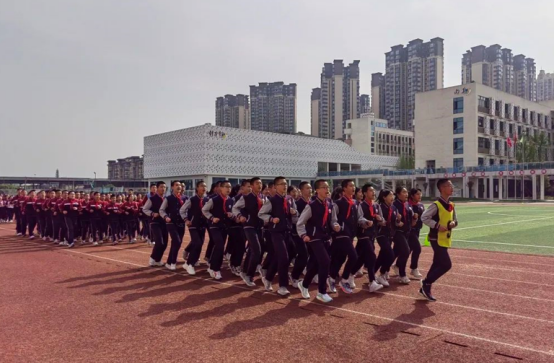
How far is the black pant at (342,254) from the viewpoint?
732cm

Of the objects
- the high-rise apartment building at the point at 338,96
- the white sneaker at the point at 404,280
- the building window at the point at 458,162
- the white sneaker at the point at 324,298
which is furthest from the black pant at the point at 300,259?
the high-rise apartment building at the point at 338,96

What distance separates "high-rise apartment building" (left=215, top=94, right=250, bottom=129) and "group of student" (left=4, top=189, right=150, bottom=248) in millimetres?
106135

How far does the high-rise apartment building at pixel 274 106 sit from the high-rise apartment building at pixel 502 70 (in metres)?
43.9

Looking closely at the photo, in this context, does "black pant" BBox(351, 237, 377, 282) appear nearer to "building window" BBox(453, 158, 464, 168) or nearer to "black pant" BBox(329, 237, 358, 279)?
"black pant" BBox(329, 237, 358, 279)

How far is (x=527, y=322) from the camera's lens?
573cm

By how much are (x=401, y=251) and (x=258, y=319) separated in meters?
3.56

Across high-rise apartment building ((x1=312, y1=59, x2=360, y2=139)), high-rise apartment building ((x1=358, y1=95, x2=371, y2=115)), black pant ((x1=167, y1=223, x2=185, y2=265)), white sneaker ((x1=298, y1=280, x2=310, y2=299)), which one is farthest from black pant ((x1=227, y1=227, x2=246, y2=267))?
high-rise apartment building ((x1=358, y1=95, x2=371, y2=115))

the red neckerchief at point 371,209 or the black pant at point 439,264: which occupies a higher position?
the red neckerchief at point 371,209

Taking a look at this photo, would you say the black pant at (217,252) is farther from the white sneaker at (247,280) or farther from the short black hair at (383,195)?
the short black hair at (383,195)

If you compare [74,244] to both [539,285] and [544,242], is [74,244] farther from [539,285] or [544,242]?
[544,242]

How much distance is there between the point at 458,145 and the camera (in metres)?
64.2

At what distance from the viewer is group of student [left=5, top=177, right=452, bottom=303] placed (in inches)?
273

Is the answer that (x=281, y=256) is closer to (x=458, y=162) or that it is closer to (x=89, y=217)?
(x=89, y=217)

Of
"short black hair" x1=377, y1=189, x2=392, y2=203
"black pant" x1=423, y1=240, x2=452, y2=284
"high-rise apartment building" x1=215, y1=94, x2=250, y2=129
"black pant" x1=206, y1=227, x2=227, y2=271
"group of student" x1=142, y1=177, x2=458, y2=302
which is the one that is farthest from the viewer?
"high-rise apartment building" x1=215, y1=94, x2=250, y2=129
